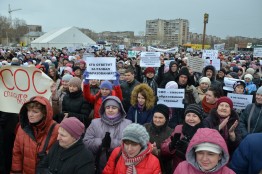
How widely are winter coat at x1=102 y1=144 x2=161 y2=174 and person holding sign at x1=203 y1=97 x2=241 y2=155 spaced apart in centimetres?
114

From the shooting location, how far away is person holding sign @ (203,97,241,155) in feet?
12.1

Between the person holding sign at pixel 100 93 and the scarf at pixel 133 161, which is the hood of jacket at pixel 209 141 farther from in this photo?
the person holding sign at pixel 100 93

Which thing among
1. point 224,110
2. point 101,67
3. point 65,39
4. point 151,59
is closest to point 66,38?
point 65,39

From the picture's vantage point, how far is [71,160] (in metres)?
2.69

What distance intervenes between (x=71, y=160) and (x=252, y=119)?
120 inches

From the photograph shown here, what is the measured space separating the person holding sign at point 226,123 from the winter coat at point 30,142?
6.79 feet

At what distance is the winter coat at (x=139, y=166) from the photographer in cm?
285

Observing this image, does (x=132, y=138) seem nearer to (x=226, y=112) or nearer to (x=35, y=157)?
(x=35, y=157)

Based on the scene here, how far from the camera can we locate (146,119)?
4355 millimetres

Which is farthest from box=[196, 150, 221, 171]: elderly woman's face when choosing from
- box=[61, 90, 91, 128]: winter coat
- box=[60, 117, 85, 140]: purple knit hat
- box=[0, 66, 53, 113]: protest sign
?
box=[61, 90, 91, 128]: winter coat

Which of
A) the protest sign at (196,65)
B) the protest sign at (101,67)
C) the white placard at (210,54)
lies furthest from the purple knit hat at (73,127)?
the white placard at (210,54)

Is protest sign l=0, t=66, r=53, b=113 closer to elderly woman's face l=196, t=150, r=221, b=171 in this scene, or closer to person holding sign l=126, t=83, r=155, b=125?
person holding sign l=126, t=83, r=155, b=125

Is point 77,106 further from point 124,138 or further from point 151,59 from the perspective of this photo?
point 151,59

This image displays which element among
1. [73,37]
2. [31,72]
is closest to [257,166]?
[31,72]
